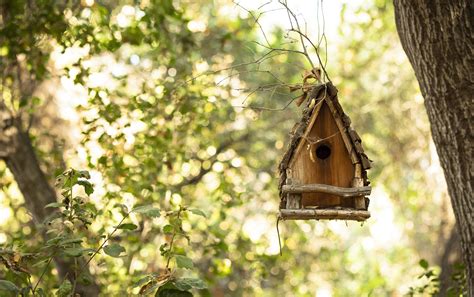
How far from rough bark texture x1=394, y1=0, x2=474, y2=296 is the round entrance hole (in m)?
0.61

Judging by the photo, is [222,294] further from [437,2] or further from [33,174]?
[437,2]

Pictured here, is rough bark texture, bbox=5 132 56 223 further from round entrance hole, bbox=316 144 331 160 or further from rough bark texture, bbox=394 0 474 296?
rough bark texture, bbox=394 0 474 296

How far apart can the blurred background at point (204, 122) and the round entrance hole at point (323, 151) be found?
0.40 meters

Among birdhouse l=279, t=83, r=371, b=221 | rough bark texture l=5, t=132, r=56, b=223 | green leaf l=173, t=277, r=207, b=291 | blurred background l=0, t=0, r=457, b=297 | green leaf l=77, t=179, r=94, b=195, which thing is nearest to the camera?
green leaf l=173, t=277, r=207, b=291

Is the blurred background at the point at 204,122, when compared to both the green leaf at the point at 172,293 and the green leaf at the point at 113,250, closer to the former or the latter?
the green leaf at the point at 113,250

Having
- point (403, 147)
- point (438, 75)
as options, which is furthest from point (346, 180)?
point (403, 147)

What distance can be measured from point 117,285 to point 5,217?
3.33 m

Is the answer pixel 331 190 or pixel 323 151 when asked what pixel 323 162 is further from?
pixel 331 190

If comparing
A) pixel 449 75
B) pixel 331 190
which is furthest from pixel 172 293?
pixel 449 75

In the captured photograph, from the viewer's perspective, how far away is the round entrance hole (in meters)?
4.12

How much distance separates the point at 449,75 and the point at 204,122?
344 centimetres

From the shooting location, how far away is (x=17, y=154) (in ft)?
21.8

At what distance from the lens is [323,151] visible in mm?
4141

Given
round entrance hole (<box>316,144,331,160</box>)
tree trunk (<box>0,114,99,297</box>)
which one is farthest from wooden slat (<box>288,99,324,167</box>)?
tree trunk (<box>0,114,99,297</box>)
